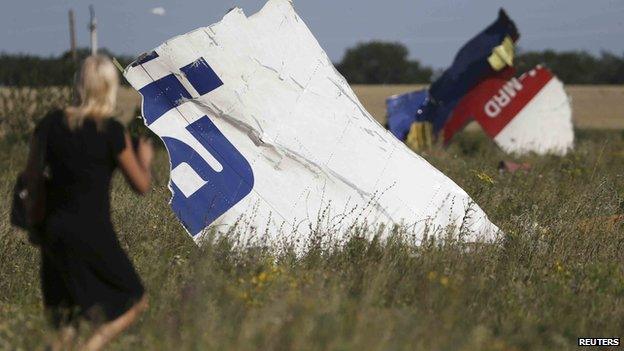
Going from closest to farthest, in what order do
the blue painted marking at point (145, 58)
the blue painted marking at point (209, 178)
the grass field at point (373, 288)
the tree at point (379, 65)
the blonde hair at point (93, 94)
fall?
the grass field at point (373, 288) → the blonde hair at point (93, 94) → the blue painted marking at point (209, 178) → the blue painted marking at point (145, 58) → the tree at point (379, 65)

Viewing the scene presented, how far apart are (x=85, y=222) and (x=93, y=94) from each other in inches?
20.9

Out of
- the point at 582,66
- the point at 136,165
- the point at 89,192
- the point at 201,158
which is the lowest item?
the point at 89,192

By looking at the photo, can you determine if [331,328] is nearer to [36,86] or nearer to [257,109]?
[257,109]

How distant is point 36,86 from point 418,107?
23.7 feet

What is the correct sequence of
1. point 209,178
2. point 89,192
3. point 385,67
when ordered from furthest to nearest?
point 385,67 → point 209,178 → point 89,192

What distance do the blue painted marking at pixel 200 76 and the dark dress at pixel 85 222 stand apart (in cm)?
289

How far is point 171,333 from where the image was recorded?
14.8 feet

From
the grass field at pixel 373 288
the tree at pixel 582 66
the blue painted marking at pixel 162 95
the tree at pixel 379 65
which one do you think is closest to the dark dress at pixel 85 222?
the grass field at pixel 373 288

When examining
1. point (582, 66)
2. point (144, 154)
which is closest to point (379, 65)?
point (582, 66)

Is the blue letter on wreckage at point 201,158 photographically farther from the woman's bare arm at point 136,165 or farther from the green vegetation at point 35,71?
the green vegetation at point 35,71

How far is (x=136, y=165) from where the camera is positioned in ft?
14.3

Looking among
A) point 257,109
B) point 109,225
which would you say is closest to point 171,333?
point 109,225

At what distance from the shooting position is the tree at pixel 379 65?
85.0 metres

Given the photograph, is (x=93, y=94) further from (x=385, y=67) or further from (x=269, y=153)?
(x=385, y=67)
